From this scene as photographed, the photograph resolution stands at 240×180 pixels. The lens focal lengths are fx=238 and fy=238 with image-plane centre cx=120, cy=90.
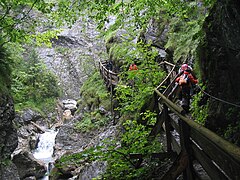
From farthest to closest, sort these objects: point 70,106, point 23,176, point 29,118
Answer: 1. point 70,106
2. point 29,118
3. point 23,176

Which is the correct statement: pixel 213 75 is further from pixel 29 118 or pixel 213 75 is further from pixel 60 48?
pixel 60 48

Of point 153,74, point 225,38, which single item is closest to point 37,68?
point 153,74

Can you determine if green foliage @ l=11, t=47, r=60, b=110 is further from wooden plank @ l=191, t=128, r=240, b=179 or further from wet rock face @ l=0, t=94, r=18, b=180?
wooden plank @ l=191, t=128, r=240, b=179

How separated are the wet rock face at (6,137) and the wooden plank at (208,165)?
8.80 metres

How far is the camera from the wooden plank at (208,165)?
7.56 ft

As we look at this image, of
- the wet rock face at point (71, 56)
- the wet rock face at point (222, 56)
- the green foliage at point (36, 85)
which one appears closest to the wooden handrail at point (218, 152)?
the wet rock face at point (222, 56)

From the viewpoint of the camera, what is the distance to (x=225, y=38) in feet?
11.5

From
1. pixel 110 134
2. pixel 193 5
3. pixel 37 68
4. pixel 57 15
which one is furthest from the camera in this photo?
pixel 37 68

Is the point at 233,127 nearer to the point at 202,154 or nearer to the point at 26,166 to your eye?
the point at 202,154

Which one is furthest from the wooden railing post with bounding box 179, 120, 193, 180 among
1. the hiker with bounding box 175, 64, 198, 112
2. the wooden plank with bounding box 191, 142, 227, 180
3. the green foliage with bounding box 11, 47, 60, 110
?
the green foliage with bounding box 11, 47, 60, 110

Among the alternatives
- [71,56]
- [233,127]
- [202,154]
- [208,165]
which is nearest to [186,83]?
[233,127]

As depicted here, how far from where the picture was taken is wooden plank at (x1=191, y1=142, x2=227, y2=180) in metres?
2.30

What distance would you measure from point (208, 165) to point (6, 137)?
32.8 feet

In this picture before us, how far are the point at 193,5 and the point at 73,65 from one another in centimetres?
3220
